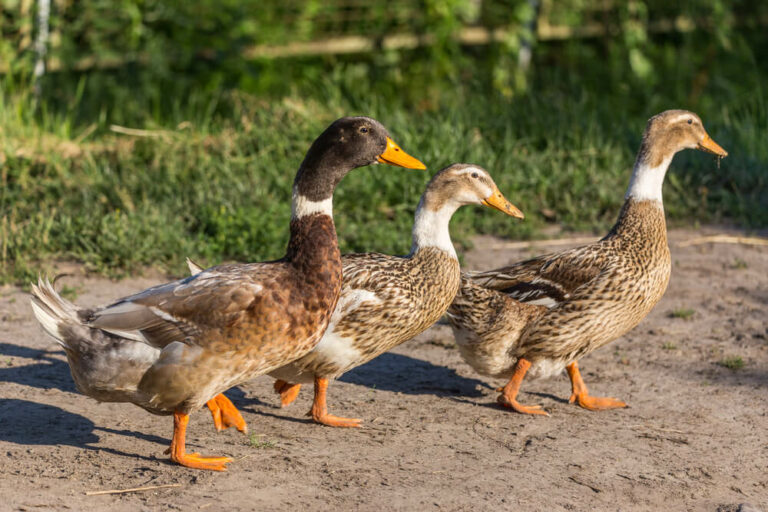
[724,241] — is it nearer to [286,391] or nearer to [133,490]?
[286,391]

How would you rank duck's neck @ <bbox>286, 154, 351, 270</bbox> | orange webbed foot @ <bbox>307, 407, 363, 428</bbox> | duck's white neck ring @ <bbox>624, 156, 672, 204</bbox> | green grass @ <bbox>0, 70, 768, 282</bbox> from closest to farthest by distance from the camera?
duck's neck @ <bbox>286, 154, 351, 270</bbox> < orange webbed foot @ <bbox>307, 407, 363, 428</bbox> < duck's white neck ring @ <bbox>624, 156, 672, 204</bbox> < green grass @ <bbox>0, 70, 768, 282</bbox>

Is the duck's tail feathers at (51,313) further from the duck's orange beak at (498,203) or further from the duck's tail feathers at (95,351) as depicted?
the duck's orange beak at (498,203)

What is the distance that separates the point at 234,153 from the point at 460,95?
2432 mm

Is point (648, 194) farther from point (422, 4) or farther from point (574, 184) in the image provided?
point (422, 4)

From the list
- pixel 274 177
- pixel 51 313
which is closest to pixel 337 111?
pixel 274 177

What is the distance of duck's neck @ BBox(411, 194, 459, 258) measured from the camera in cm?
467

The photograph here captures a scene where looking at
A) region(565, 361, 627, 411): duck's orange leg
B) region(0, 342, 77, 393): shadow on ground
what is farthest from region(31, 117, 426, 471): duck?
region(565, 361, 627, 411): duck's orange leg

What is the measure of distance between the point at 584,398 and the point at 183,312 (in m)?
2.08

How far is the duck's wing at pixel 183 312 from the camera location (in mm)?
3783

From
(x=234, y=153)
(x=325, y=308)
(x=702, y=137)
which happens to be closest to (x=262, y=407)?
(x=325, y=308)

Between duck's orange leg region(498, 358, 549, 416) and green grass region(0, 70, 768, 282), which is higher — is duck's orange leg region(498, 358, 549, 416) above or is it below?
below

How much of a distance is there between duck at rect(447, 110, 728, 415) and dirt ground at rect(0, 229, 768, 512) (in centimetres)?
22

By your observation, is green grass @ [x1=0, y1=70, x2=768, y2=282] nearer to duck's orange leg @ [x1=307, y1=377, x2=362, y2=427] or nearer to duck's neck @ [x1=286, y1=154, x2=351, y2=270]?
duck's orange leg @ [x1=307, y1=377, x2=362, y2=427]

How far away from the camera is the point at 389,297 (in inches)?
170
